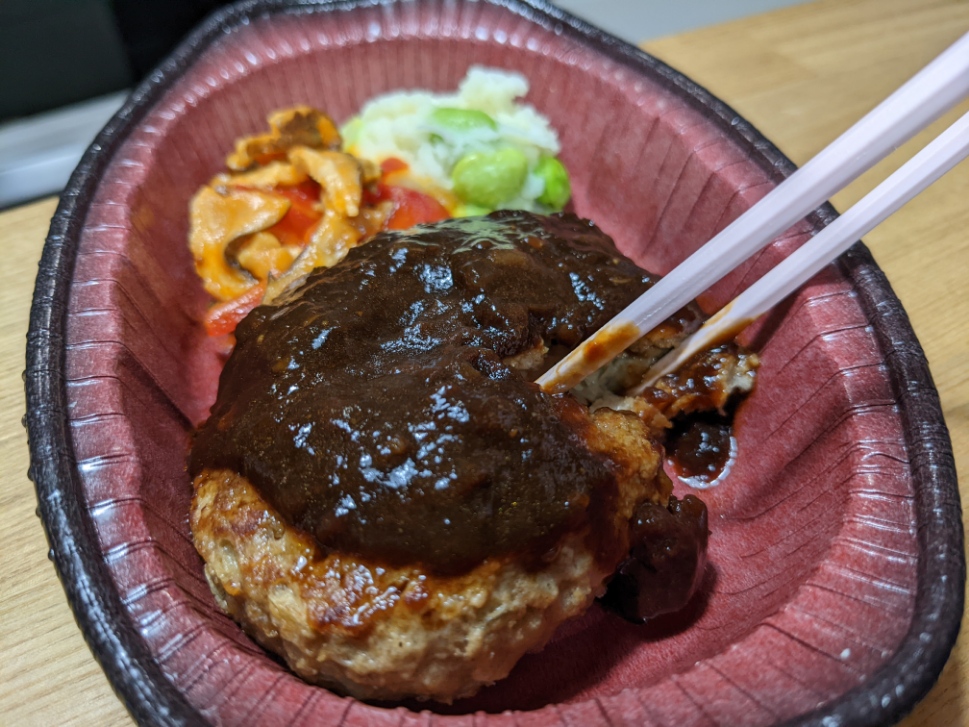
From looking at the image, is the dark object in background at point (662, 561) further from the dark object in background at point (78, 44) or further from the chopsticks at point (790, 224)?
the dark object in background at point (78, 44)

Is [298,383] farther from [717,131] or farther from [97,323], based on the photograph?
[717,131]

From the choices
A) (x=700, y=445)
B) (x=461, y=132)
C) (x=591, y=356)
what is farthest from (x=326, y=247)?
(x=700, y=445)

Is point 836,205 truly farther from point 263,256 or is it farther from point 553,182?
point 263,256

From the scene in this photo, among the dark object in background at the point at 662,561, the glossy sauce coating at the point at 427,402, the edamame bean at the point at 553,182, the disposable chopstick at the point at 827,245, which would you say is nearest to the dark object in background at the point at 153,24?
the edamame bean at the point at 553,182

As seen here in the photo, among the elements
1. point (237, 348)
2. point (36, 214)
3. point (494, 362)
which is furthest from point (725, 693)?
point (36, 214)

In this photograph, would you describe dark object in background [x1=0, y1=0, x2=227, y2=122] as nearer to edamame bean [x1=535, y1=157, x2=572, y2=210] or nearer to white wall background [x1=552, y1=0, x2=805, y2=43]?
white wall background [x1=552, y1=0, x2=805, y2=43]

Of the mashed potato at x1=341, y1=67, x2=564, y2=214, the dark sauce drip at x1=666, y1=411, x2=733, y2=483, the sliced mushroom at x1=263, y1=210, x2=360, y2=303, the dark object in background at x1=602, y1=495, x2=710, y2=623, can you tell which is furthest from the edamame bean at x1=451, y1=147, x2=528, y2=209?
the dark object in background at x1=602, y1=495, x2=710, y2=623
